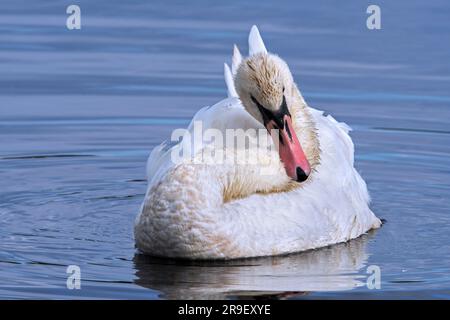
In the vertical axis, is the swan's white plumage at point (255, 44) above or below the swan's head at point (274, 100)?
above

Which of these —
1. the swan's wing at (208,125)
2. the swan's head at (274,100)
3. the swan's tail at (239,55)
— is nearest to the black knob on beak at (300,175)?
the swan's head at (274,100)

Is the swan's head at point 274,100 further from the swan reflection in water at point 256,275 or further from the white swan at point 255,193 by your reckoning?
the swan reflection in water at point 256,275

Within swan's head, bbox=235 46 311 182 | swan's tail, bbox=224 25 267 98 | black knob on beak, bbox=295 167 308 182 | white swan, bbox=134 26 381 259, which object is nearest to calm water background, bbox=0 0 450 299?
white swan, bbox=134 26 381 259

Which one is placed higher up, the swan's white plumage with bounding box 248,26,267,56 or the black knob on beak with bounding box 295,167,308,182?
the swan's white plumage with bounding box 248,26,267,56

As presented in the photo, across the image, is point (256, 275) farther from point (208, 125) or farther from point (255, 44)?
point (255, 44)

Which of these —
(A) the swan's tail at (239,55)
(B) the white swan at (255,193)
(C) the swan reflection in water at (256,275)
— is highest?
(A) the swan's tail at (239,55)

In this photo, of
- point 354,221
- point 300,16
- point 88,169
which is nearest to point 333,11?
point 300,16

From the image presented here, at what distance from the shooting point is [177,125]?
1563cm

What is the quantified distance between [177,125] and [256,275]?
490cm

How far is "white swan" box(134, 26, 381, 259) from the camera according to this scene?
1130cm

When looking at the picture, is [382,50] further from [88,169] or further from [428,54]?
[88,169]

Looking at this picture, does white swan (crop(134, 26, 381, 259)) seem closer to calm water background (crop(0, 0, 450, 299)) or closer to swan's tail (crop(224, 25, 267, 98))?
calm water background (crop(0, 0, 450, 299))

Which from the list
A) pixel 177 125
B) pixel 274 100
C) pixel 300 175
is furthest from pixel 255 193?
pixel 177 125

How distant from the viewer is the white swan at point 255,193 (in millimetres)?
11305
